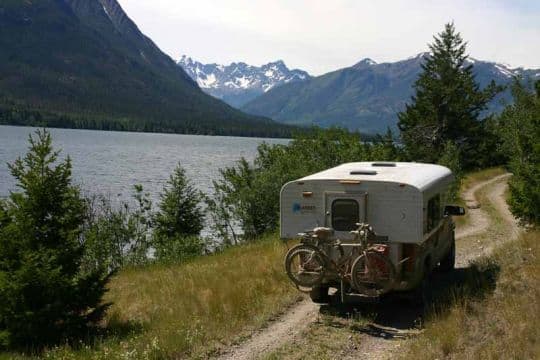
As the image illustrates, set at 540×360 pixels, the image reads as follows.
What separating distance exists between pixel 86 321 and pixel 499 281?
400 inches

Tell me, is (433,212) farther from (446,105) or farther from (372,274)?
(446,105)

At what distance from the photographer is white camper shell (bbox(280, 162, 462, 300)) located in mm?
12125

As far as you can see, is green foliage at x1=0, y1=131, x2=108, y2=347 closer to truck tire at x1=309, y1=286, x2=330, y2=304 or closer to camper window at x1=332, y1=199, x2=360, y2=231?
truck tire at x1=309, y1=286, x2=330, y2=304

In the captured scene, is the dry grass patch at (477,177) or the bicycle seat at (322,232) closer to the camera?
the bicycle seat at (322,232)

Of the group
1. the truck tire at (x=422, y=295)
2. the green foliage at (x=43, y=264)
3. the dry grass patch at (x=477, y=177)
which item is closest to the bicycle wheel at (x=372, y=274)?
the truck tire at (x=422, y=295)

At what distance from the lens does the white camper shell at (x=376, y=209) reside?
12.1m

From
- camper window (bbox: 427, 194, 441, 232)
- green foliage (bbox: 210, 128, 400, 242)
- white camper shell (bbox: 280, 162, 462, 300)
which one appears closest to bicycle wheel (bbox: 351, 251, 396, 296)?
white camper shell (bbox: 280, 162, 462, 300)

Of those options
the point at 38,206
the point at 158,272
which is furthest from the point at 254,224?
the point at 38,206

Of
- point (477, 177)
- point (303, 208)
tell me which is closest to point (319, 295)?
point (303, 208)

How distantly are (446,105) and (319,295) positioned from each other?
42.0 meters

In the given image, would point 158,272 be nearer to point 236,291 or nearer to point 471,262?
point 236,291

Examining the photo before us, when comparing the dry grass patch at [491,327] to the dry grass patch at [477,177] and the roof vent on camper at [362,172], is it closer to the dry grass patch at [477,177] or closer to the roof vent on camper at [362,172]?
the roof vent on camper at [362,172]

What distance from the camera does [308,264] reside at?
493 inches

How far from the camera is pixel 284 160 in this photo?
3884cm
